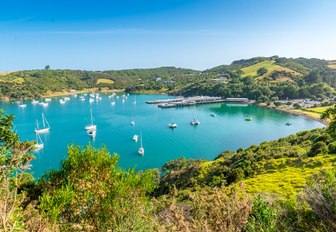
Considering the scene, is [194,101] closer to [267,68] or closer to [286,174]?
[267,68]

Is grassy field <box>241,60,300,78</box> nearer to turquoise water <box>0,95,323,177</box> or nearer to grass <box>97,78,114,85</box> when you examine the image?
turquoise water <box>0,95,323,177</box>

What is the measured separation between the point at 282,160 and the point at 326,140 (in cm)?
676

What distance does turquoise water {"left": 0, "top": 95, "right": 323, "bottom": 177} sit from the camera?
4856 cm

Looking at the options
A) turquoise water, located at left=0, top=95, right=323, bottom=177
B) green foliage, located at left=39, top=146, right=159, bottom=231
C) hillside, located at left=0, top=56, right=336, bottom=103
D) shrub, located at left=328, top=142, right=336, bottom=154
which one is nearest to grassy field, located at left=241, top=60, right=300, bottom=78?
hillside, located at left=0, top=56, right=336, bottom=103

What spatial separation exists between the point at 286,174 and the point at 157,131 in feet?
149

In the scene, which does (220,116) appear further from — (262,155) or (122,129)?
(262,155)

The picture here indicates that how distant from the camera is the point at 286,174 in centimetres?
2283

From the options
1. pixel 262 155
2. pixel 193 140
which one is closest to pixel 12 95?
pixel 193 140

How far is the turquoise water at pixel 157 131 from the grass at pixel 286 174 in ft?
70.5

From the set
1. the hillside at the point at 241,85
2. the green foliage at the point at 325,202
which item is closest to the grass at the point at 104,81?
the hillside at the point at 241,85

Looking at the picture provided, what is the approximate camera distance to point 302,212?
30.7 ft

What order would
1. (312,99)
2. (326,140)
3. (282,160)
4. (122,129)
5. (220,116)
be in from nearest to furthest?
(282,160) → (326,140) → (122,129) → (220,116) → (312,99)

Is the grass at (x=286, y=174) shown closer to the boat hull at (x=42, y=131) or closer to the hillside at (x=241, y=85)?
the boat hull at (x=42, y=131)

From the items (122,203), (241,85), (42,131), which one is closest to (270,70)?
(241,85)
